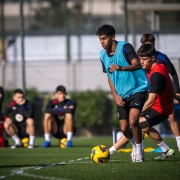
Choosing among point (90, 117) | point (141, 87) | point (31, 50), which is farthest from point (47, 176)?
point (31, 50)

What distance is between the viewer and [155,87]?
9688 millimetres

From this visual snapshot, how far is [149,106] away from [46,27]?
14804 millimetres

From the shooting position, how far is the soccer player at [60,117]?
14.4 meters

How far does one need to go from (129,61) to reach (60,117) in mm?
5621

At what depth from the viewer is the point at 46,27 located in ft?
78.9

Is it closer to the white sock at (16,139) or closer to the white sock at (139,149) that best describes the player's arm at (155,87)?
the white sock at (139,149)

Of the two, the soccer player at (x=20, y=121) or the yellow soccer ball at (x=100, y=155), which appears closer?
the yellow soccer ball at (x=100, y=155)

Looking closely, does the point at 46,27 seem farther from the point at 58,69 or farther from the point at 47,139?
the point at 47,139

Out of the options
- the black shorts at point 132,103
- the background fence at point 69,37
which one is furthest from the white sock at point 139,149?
the background fence at point 69,37

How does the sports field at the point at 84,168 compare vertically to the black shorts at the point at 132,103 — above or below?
below

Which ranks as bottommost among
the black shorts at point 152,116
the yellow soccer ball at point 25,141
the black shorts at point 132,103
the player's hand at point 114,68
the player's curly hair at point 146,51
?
the yellow soccer ball at point 25,141

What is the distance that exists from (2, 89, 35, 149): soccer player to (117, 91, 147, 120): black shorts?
539 centimetres

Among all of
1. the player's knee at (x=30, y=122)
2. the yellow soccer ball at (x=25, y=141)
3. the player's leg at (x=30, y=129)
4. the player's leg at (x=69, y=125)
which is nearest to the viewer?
the player's leg at (x=69, y=125)

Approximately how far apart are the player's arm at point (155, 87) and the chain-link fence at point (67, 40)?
8.12m
